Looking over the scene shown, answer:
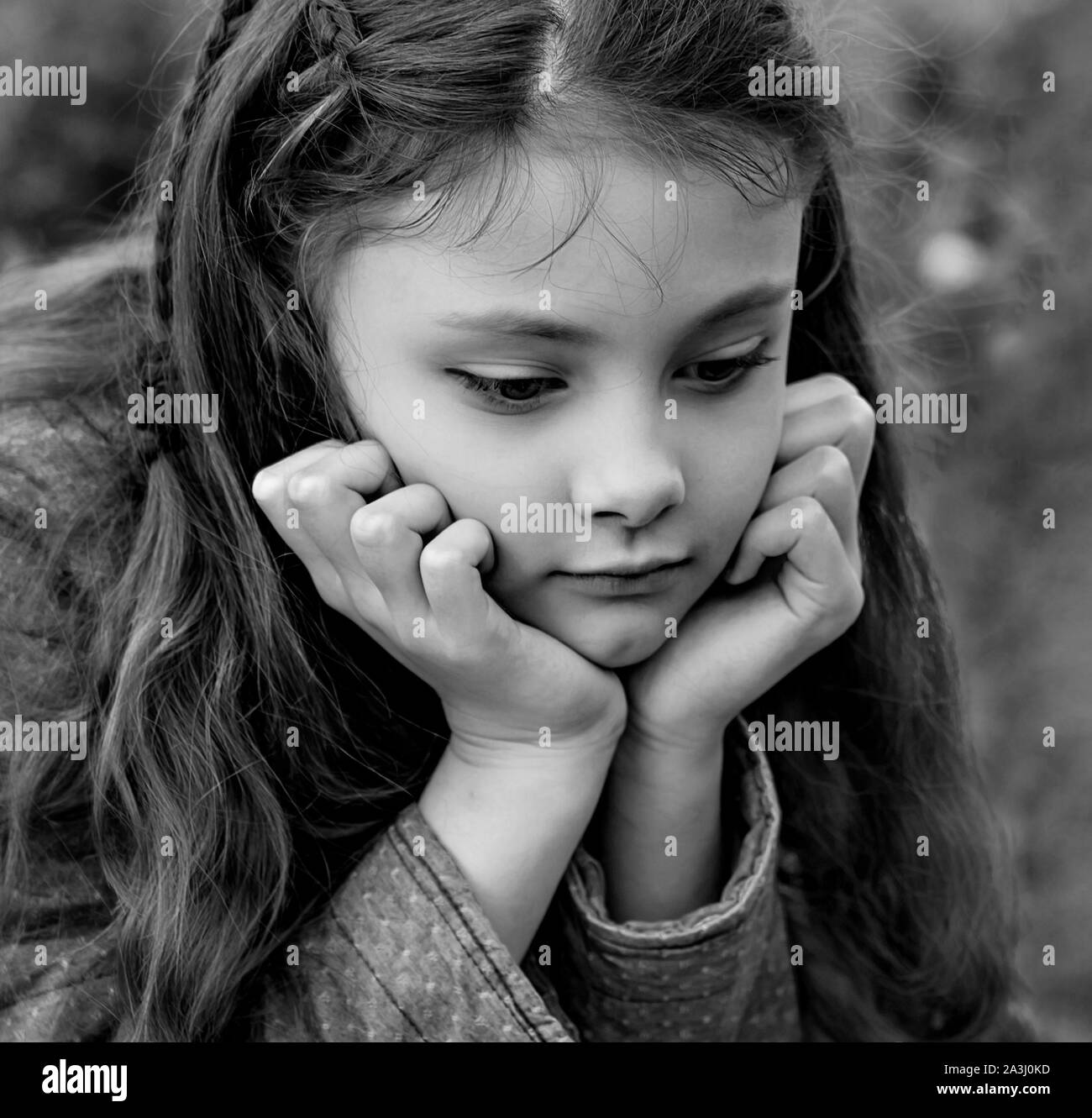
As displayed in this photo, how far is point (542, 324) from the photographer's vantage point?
122cm

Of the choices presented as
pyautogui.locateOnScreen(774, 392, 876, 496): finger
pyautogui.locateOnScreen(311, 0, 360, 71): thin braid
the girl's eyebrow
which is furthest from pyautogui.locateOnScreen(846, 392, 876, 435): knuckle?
pyautogui.locateOnScreen(311, 0, 360, 71): thin braid

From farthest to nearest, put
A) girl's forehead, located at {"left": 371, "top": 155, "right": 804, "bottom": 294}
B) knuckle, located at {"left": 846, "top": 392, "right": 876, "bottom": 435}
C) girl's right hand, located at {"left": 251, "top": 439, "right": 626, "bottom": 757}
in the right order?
1. knuckle, located at {"left": 846, "top": 392, "right": 876, "bottom": 435}
2. girl's right hand, located at {"left": 251, "top": 439, "right": 626, "bottom": 757}
3. girl's forehead, located at {"left": 371, "top": 155, "right": 804, "bottom": 294}

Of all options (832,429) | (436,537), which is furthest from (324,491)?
(832,429)

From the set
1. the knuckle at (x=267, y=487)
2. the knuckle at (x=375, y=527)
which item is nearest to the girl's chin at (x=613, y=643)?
the knuckle at (x=375, y=527)

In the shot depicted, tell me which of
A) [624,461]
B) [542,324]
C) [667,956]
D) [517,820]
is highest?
[542,324]

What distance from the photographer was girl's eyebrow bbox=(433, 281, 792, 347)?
122cm

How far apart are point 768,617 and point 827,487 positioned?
0.53 ft

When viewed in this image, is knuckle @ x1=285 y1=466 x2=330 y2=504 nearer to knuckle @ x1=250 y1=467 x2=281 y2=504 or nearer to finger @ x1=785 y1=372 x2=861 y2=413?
knuckle @ x1=250 y1=467 x2=281 y2=504

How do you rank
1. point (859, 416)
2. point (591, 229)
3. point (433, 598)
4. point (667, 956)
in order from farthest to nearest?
point (859, 416), point (667, 956), point (433, 598), point (591, 229)

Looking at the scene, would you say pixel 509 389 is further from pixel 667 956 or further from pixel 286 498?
pixel 667 956

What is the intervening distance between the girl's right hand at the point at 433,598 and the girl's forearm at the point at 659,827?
9cm

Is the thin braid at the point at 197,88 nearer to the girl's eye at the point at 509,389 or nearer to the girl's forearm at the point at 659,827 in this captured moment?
the girl's eye at the point at 509,389

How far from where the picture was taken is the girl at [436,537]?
124 cm
